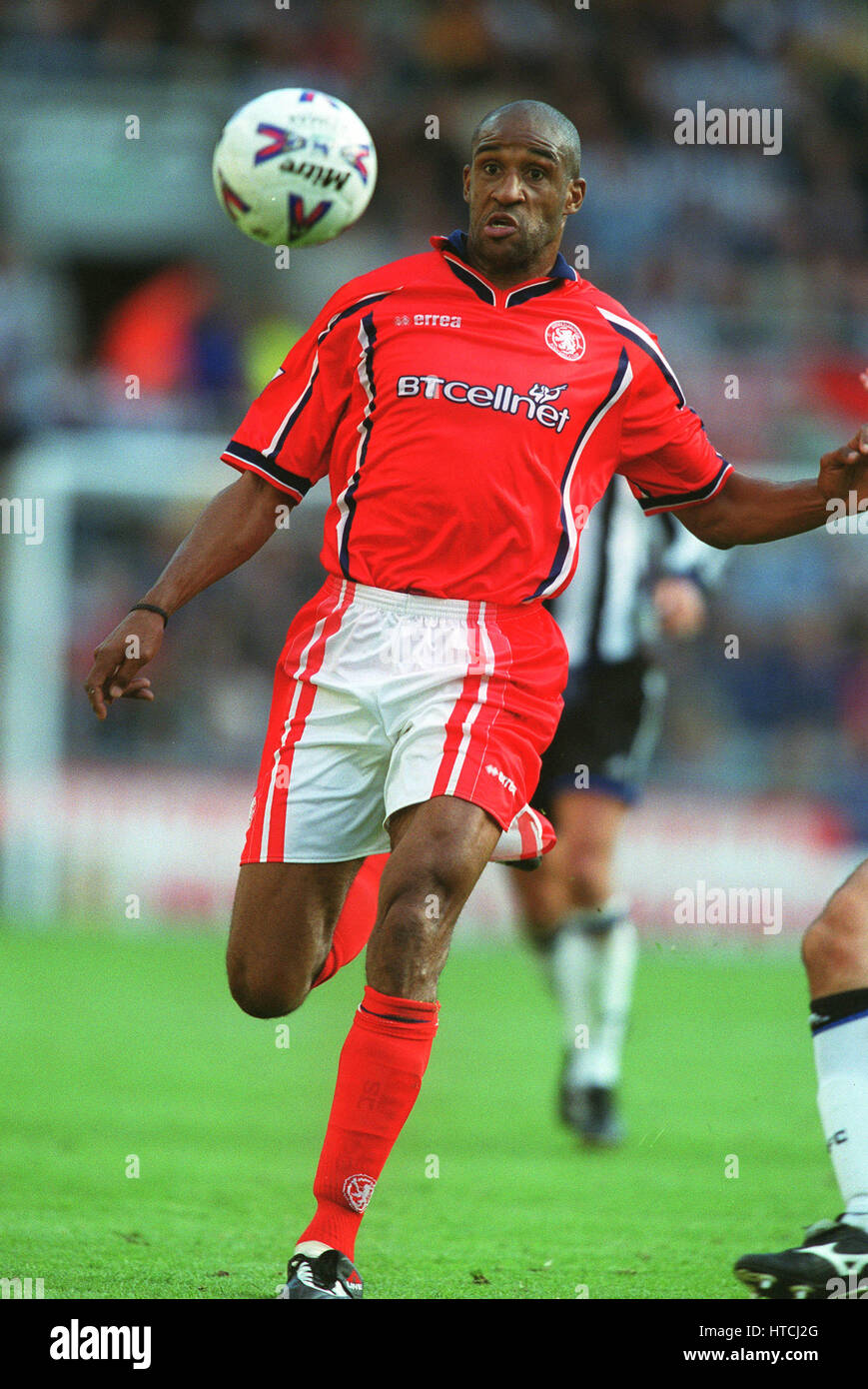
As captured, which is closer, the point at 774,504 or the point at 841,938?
the point at 841,938

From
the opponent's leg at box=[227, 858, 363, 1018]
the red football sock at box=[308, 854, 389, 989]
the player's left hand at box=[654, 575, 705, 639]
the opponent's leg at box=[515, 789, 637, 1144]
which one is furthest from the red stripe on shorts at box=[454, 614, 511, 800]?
Answer: the player's left hand at box=[654, 575, 705, 639]

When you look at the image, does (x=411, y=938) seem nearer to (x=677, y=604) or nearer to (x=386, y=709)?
(x=386, y=709)

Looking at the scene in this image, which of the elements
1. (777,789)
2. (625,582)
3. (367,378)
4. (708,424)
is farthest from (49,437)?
(367,378)

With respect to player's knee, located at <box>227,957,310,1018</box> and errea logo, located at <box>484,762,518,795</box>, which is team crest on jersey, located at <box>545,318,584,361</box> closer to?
errea logo, located at <box>484,762,518,795</box>

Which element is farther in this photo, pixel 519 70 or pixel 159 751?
pixel 519 70

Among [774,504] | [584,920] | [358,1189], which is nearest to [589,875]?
[584,920]

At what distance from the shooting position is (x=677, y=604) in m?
6.92

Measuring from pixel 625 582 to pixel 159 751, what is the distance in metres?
6.70

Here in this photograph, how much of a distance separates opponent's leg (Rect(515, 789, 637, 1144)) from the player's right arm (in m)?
2.65

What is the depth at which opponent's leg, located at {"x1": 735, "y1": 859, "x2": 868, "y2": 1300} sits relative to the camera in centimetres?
377

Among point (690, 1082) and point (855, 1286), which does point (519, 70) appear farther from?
point (855, 1286)

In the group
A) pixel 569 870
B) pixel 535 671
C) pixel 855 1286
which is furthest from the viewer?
pixel 569 870

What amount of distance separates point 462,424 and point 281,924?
4.22ft

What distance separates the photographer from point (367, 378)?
4453mm
